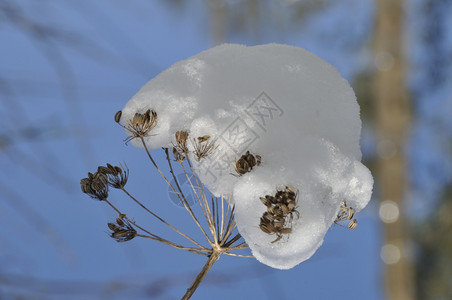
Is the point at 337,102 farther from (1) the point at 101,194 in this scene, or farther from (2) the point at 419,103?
(2) the point at 419,103

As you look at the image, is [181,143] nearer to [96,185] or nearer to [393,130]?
[96,185]

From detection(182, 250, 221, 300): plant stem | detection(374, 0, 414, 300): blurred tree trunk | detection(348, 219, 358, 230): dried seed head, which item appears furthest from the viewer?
detection(374, 0, 414, 300): blurred tree trunk

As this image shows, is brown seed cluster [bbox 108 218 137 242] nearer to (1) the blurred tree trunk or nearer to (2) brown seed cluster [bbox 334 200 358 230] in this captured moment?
(2) brown seed cluster [bbox 334 200 358 230]

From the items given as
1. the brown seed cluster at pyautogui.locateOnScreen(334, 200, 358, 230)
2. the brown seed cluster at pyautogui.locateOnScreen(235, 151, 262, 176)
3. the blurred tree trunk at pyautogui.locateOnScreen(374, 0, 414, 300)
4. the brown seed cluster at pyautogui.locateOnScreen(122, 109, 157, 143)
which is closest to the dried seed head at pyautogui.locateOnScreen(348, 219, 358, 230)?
the brown seed cluster at pyautogui.locateOnScreen(334, 200, 358, 230)

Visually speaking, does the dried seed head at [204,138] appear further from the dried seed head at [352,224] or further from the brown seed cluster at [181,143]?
the dried seed head at [352,224]

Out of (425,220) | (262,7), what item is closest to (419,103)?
(425,220)

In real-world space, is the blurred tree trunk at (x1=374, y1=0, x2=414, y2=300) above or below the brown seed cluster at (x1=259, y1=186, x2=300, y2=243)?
above

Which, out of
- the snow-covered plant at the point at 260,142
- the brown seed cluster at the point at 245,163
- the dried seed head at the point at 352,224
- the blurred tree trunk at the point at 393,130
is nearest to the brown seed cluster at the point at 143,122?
the snow-covered plant at the point at 260,142

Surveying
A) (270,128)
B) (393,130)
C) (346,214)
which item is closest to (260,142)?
(270,128)
